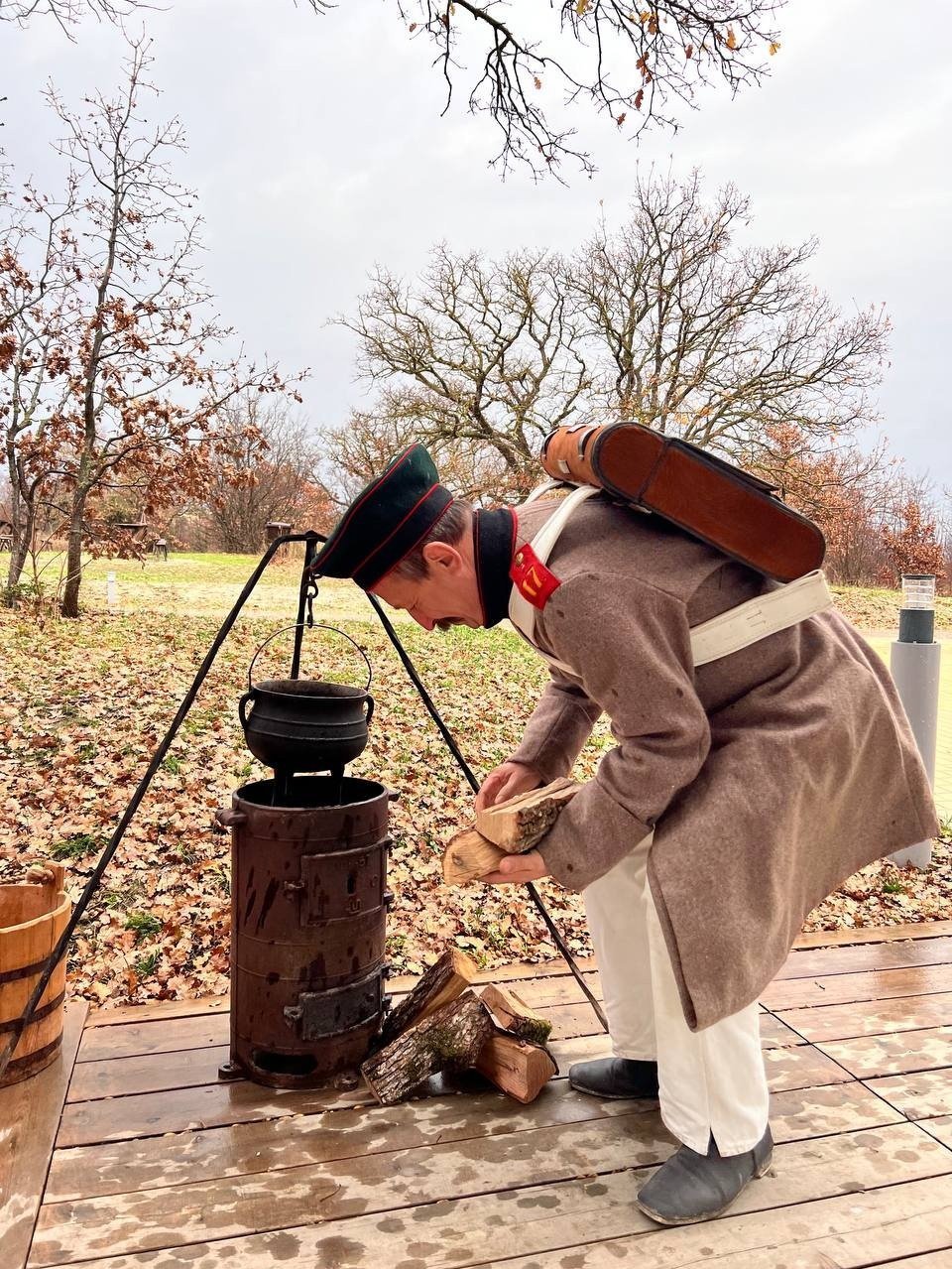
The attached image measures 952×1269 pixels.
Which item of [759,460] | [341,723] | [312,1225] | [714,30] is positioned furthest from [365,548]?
[759,460]

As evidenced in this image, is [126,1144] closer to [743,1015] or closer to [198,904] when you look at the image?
[743,1015]

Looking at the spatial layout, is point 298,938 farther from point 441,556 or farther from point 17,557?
point 17,557

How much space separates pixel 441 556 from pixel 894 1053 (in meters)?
2.05

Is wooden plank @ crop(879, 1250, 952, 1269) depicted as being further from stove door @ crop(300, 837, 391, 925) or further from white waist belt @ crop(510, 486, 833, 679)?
stove door @ crop(300, 837, 391, 925)

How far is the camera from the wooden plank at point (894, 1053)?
2.67m

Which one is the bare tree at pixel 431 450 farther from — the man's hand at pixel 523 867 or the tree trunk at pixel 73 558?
the man's hand at pixel 523 867

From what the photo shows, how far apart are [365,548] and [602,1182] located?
1.53 m

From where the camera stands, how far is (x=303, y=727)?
2521 mm

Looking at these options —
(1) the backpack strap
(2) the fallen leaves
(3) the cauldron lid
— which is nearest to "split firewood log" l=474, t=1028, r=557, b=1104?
(3) the cauldron lid

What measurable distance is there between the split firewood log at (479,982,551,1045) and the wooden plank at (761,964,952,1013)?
2.73 ft

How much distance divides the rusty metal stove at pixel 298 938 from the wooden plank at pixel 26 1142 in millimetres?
435

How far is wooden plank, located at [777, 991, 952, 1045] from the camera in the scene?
9.45 feet

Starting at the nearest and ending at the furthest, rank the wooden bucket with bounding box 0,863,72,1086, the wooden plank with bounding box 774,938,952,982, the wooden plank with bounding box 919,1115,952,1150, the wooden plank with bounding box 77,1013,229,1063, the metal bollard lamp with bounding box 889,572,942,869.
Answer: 1. the wooden plank with bounding box 919,1115,952,1150
2. the wooden bucket with bounding box 0,863,72,1086
3. the wooden plank with bounding box 77,1013,229,1063
4. the wooden plank with bounding box 774,938,952,982
5. the metal bollard lamp with bounding box 889,572,942,869

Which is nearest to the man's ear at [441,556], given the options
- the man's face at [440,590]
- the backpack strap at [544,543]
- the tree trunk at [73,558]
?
the man's face at [440,590]
